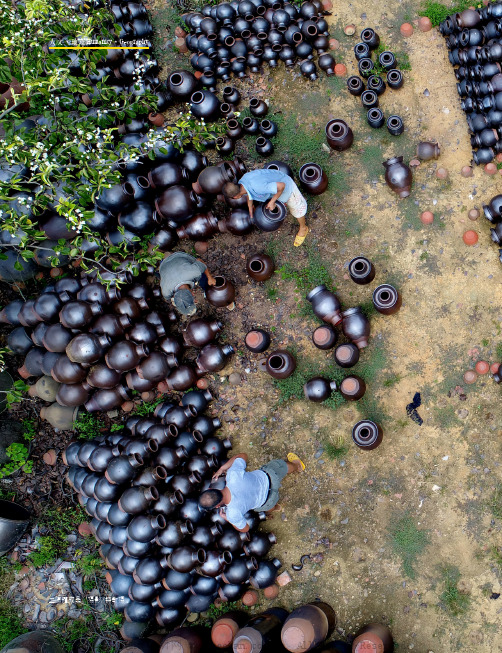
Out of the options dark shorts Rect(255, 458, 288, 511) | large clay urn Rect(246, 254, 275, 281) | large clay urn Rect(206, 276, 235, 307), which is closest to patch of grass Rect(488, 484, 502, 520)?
dark shorts Rect(255, 458, 288, 511)

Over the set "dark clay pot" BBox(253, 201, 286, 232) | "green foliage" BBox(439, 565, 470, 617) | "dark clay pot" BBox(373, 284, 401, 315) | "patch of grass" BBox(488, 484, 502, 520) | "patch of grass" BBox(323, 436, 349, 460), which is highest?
"dark clay pot" BBox(253, 201, 286, 232)

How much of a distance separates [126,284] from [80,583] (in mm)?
4345

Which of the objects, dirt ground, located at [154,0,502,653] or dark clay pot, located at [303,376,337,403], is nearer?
dirt ground, located at [154,0,502,653]

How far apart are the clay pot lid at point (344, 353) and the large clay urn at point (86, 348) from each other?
305cm

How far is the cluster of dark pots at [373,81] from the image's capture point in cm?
717

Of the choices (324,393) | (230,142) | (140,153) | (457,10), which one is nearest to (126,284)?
(140,153)

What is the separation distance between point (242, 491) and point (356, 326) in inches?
99.1

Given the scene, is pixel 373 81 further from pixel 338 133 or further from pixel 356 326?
pixel 356 326

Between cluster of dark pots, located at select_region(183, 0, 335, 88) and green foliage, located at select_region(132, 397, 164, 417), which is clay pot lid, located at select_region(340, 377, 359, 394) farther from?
cluster of dark pots, located at select_region(183, 0, 335, 88)

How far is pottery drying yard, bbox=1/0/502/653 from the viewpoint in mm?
6383

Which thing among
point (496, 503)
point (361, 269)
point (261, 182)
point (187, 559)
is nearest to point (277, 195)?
point (261, 182)

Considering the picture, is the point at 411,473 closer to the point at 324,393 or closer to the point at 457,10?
the point at 324,393

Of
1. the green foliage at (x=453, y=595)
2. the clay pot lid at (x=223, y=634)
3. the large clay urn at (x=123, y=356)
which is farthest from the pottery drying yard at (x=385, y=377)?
the large clay urn at (x=123, y=356)

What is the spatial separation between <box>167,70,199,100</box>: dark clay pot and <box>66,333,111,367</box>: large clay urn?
12.7ft
